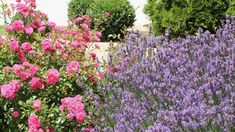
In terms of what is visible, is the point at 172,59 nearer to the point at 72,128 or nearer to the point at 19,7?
the point at 72,128

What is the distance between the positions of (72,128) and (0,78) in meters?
0.80

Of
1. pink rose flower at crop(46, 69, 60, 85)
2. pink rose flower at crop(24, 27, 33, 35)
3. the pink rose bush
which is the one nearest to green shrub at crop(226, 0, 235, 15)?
the pink rose bush

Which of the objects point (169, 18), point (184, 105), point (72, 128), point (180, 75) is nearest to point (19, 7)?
point (72, 128)

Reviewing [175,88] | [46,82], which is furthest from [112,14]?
[175,88]

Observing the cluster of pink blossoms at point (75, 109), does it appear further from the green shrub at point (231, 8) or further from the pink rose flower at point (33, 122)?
the green shrub at point (231, 8)

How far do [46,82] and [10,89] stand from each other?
1.29 ft

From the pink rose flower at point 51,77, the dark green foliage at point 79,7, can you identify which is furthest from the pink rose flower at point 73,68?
the dark green foliage at point 79,7

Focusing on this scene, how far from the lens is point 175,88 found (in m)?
4.23

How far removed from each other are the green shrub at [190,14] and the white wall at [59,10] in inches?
144

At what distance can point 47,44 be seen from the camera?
4926 mm

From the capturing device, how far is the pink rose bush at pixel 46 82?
4461mm

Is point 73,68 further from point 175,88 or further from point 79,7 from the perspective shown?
point 79,7

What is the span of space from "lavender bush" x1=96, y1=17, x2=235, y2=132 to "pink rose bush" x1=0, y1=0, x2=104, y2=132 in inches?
9.2

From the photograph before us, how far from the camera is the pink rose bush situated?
176 inches
